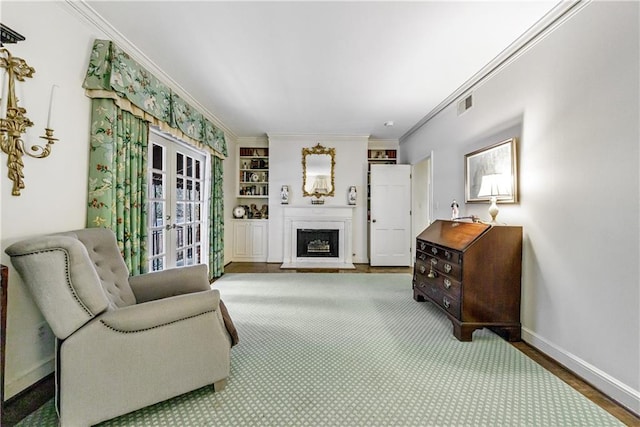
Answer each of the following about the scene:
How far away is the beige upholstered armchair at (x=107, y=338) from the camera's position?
1.26m

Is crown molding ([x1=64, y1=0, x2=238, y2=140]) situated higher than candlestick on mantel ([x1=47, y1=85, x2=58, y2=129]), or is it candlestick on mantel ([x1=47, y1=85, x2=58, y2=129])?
crown molding ([x1=64, y1=0, x2=238, y2=140])

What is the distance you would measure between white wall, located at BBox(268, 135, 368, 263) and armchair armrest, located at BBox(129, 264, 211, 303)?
11.1 feet

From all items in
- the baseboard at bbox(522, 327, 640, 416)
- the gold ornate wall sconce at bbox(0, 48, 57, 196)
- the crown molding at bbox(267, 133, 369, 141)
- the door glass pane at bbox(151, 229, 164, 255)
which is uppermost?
the crown molding at bbox(267, 133, 369, 141)

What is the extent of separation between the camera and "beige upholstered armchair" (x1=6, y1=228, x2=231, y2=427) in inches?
49.5

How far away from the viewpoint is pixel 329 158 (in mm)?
5516

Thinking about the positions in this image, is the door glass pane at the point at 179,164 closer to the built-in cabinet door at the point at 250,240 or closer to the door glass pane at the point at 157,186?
the door glass pane at the point at 157,186

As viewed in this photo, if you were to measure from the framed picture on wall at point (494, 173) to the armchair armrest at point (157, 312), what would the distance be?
2483mm

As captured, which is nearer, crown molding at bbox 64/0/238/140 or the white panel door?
crown molding at bbox 64/0/238/140

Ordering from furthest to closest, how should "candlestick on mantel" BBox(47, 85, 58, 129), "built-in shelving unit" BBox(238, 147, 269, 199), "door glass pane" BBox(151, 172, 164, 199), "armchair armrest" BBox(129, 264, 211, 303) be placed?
"built-in shelving unit" BBox(238, 147, 269, 199)
"door glass pane" BBox(151, 172, 164, 199)
"armchair armrest" BBox(129, 264, 211, 303)
"candlestick on mantel" BBox(47, 85, 58, 129)

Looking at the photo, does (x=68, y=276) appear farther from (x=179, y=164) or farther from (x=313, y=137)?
(x=313, y=137)

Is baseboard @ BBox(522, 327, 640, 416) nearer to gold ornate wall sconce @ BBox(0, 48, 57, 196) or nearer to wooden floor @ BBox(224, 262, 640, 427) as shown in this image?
wooden floor @ BBox(224, 262, 640, 427)

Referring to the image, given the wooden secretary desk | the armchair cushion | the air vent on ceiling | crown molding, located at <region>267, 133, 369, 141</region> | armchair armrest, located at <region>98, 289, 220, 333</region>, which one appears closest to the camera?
the armchair cushion

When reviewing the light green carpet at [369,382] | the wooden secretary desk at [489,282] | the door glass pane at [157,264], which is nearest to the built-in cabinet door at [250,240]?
the door glass pane at [157,264]

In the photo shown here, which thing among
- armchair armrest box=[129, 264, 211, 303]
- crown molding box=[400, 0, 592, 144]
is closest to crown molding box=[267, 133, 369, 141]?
crown molding box=[400, 0, 592, 144]
